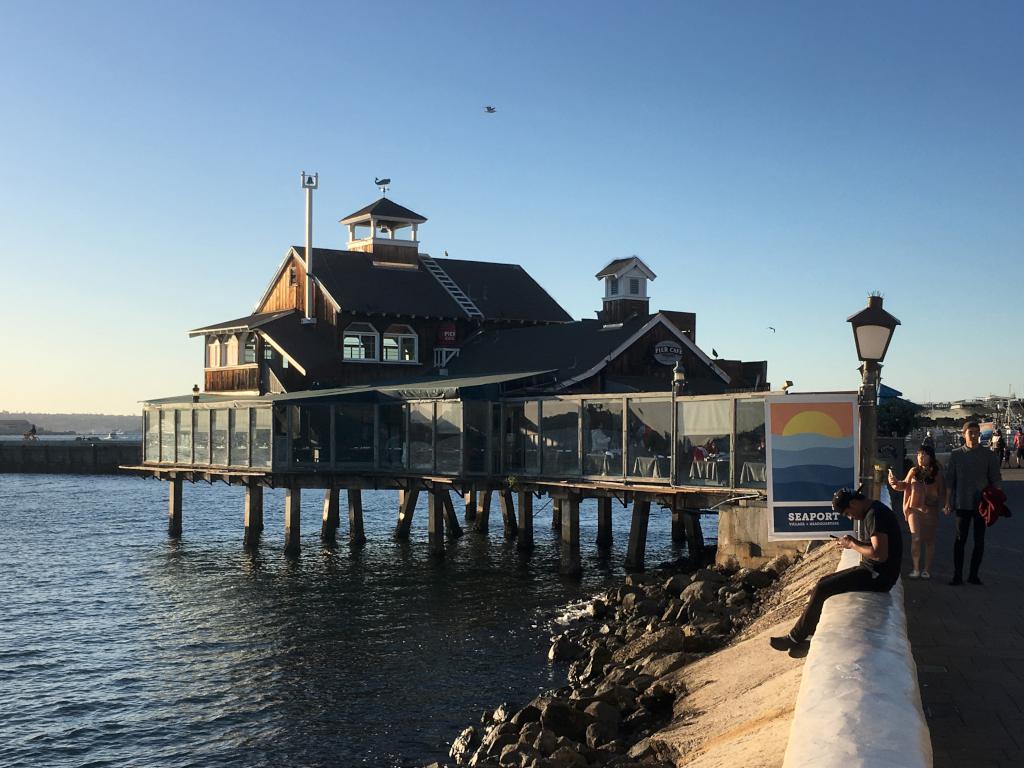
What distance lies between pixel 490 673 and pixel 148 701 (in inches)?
253

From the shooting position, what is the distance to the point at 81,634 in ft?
88.9

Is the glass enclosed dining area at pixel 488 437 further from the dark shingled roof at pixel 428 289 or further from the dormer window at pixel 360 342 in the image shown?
the dark shingled roof at pixel 428 289

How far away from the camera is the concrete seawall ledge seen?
6270 millimetres

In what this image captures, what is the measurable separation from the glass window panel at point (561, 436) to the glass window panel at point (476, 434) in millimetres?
2274

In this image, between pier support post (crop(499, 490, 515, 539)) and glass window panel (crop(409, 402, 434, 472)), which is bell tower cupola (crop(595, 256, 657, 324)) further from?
glass window panel (crop(409, 402, 434, 472))

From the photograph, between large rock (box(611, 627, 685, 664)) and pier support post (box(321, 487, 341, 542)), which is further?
pier support post (box(321, 487, 341, 542))

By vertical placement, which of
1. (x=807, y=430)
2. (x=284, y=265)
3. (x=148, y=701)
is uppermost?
(x=284, y=265)

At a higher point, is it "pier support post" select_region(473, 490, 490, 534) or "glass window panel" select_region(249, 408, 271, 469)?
"glass window panel" select_region(249, 408, 271, 469)

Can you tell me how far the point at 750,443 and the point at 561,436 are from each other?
7.30m

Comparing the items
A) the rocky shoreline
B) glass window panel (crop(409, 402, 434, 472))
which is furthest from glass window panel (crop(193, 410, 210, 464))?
the rocky shoreline

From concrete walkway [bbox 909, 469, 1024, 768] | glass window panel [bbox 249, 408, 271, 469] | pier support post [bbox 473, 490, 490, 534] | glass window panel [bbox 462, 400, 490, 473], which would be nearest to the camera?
concrete walkway [bbox 909, 469, 1024, 768]

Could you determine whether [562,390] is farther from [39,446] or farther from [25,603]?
[39,446]

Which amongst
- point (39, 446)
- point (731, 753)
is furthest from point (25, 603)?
point (39, 446)

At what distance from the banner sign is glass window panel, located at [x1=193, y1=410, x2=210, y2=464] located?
1152 inches
